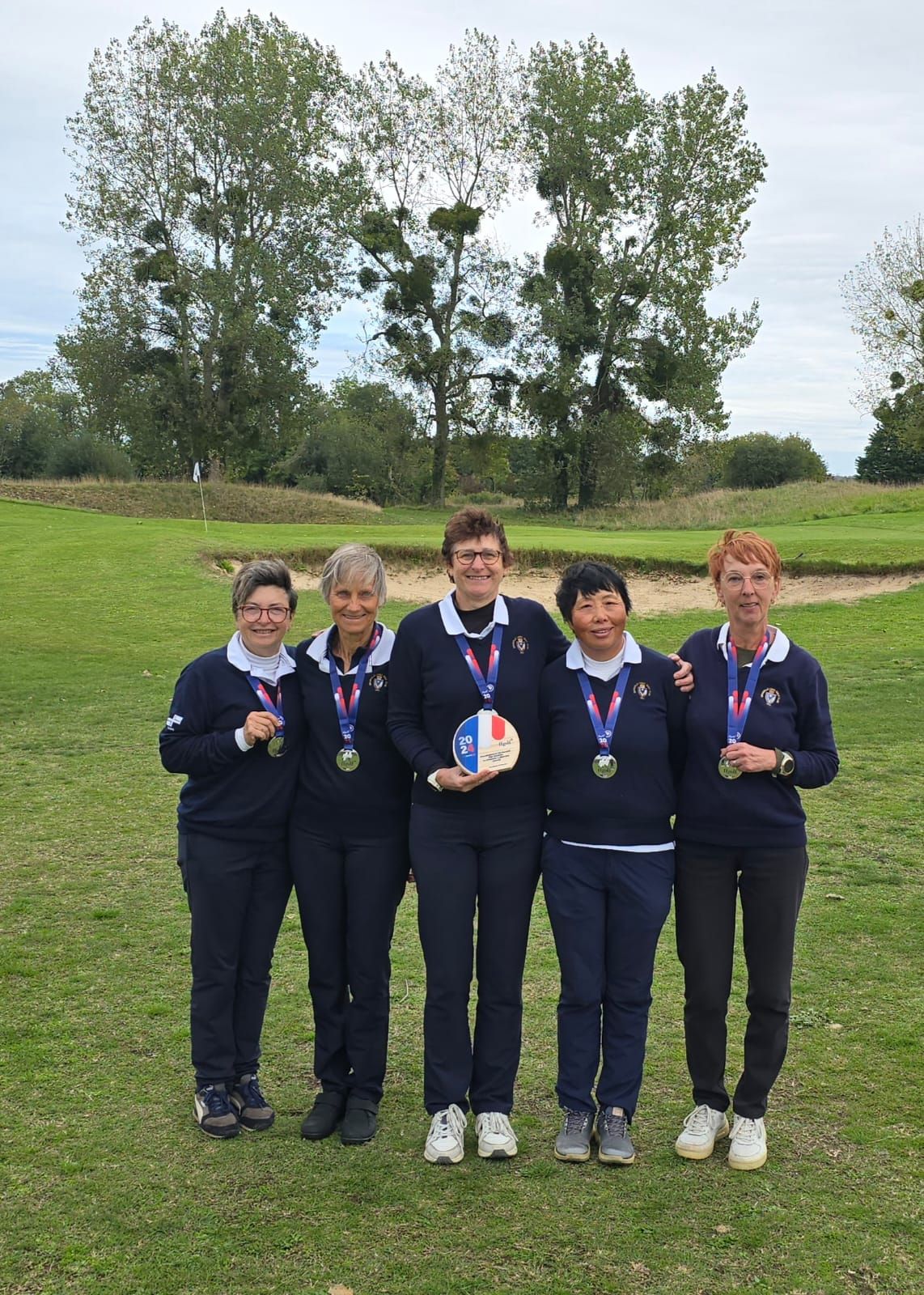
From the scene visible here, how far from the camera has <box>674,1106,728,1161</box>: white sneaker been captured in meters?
4.06

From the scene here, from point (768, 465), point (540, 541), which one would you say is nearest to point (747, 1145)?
point (540, 541)

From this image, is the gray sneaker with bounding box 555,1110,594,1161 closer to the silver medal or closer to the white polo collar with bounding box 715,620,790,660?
the silver medal

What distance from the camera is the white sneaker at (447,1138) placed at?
4.03m

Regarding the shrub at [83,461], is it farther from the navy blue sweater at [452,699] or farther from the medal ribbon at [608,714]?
the medal ribbon at [608,714]

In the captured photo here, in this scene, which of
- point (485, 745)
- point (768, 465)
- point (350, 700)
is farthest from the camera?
point (768, 465)

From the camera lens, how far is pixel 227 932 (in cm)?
433

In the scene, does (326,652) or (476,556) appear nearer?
(476,556)

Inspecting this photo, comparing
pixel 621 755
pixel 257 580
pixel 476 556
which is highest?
pixel 476 556

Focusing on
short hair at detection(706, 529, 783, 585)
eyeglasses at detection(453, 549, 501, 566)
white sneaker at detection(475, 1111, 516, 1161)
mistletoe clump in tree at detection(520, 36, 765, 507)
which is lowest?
white sneaker at detection(475, 1111, 516, 1161)

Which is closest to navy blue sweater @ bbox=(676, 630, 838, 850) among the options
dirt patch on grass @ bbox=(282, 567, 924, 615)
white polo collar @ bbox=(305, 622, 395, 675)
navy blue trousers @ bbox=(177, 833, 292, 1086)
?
white polo collar @ bbox=(305, 622, 395, 675)

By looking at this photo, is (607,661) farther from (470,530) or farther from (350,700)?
(350,700)

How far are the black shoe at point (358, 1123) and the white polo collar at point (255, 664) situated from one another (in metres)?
1.54

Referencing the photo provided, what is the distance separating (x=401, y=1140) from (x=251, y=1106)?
0.58 m

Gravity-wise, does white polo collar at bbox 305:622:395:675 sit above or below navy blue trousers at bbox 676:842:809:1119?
above
